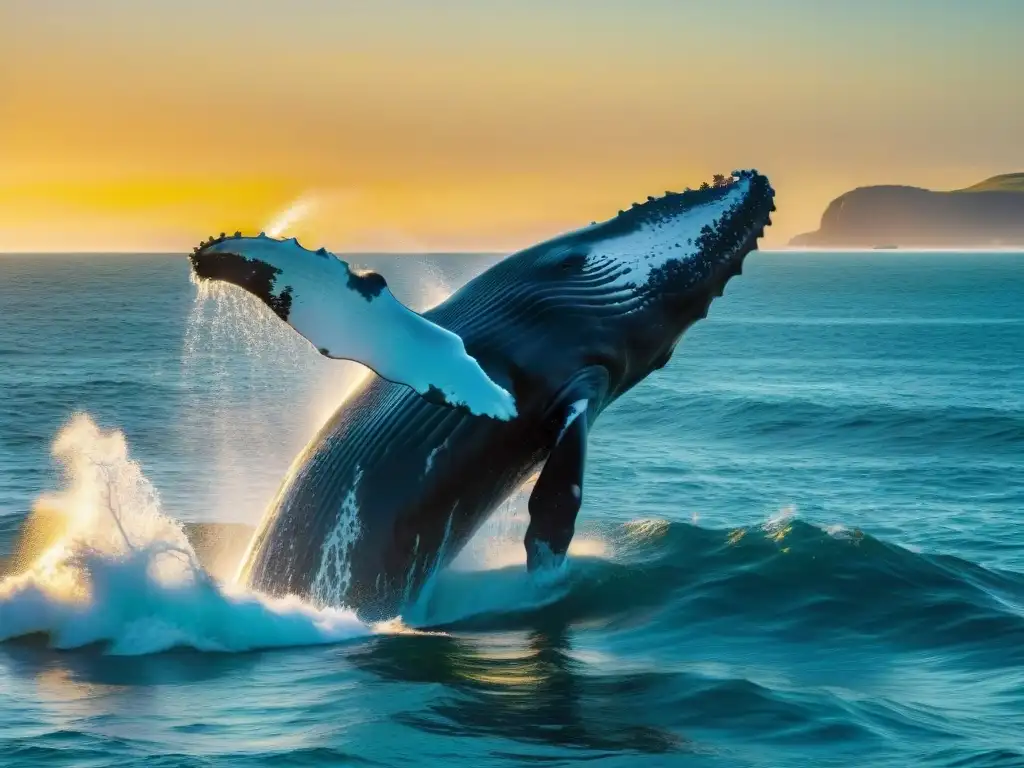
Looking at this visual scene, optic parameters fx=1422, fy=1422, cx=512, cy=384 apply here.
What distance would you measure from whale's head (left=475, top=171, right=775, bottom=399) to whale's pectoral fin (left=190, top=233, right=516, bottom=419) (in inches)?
103

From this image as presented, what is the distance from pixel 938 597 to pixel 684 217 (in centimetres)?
429

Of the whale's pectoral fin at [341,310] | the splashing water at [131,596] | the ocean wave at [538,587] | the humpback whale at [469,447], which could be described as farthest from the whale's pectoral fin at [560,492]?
the whale's pectoral fin at [341,310]

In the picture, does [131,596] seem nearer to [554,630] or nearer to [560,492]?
[560,492]

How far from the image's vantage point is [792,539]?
1506 centimetres

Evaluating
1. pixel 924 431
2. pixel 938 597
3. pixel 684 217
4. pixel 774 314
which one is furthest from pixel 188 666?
pixel 774 314

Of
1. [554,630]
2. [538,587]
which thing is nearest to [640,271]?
[538,587]

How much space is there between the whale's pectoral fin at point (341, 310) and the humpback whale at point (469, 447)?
4.83 ft

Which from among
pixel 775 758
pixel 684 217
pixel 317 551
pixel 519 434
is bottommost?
pixel 775 758

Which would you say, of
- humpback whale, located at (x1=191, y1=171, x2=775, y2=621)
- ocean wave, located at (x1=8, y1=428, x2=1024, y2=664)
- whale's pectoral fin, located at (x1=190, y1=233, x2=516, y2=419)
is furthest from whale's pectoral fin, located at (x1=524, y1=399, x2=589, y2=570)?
whale's pectoral fin, located at (x1=190, y1=233, x2=516, y2=419)

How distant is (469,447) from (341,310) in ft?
8.38

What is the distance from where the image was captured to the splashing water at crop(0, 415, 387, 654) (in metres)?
10.6

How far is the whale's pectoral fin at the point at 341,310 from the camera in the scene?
28.6 feet

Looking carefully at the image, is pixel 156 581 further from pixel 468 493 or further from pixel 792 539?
pixel 792 539

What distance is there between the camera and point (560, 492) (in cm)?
1072
